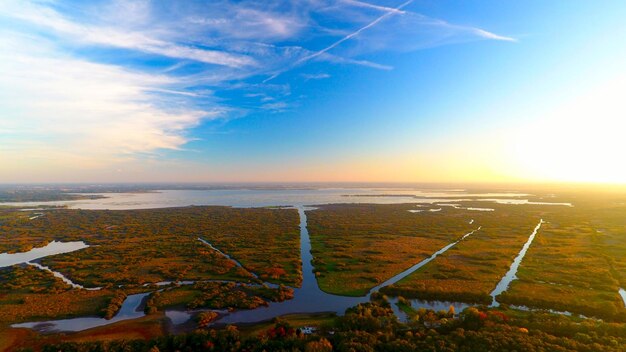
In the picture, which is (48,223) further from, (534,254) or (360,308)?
(534,254)

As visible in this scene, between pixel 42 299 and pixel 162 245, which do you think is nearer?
pixel 42 299

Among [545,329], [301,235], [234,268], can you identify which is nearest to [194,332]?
[234,268]

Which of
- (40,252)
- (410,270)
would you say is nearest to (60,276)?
(40,252)

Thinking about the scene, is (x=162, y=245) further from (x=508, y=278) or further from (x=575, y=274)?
(x=575, y=274)

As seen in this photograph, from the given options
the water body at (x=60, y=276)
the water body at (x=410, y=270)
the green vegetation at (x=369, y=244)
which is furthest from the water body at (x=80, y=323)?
the water body at (x=410, y=270)

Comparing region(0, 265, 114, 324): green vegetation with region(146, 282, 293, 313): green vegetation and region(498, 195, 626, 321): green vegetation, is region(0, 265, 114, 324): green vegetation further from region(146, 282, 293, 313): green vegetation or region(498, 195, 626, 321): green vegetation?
region(498, 195, 626, 321): green vegetation

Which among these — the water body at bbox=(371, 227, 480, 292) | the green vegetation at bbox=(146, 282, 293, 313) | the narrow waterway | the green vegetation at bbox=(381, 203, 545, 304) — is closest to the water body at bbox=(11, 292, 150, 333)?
the narrow waterway
